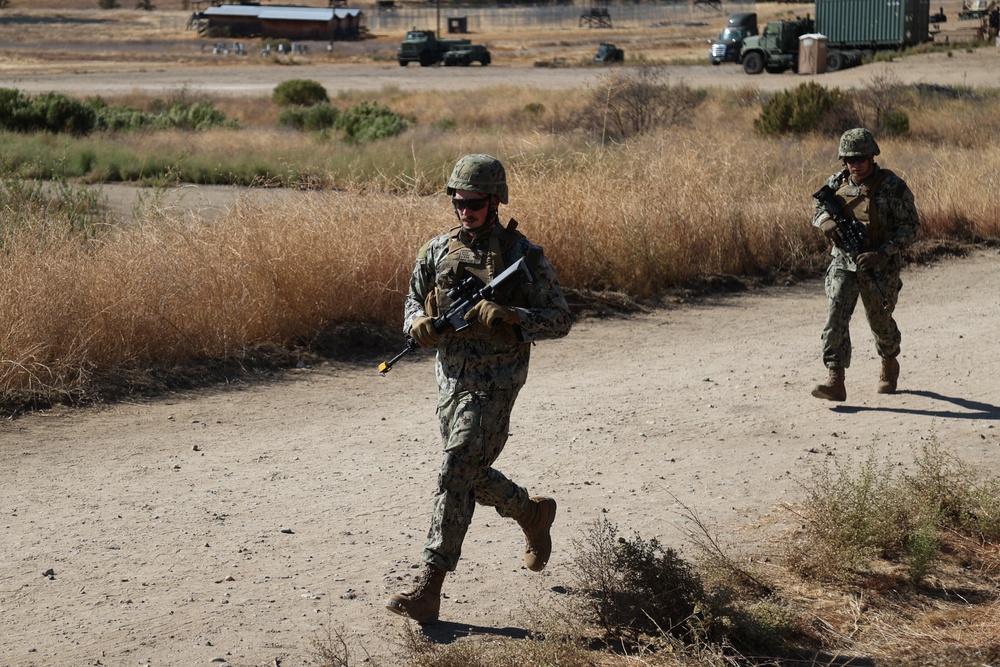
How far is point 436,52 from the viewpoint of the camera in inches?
2464

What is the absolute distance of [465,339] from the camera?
14.1 ft

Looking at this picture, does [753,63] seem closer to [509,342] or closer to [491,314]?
[509,342]

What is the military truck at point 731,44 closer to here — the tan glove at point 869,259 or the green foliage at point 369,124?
the green foliage at point 369,124

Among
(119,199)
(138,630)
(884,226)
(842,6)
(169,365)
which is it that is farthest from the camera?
(842,6)

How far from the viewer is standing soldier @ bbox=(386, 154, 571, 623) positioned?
420cm

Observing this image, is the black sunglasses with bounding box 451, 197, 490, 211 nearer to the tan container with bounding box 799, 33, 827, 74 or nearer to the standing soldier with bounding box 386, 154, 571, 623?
the standing soldier with bounding box 386, 154, 571, 623

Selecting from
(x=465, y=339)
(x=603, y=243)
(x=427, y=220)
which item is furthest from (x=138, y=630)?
(x=603, y=243)

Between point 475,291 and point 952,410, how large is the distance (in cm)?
446

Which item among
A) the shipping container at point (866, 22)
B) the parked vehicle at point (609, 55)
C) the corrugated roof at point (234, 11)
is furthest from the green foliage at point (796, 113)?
the corrugated roof at point (234, 11)

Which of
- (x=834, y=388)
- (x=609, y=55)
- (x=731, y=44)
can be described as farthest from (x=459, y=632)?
(x=609, y=55)

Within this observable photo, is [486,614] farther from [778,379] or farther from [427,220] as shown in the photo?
[427,220]

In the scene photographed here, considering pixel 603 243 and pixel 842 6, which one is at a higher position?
pixel 842 6

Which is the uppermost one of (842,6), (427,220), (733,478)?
(842,6)

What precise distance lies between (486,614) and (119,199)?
16.0 m
